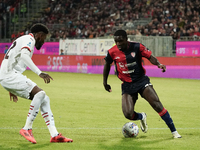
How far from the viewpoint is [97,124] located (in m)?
8.55

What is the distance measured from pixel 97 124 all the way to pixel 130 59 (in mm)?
2063

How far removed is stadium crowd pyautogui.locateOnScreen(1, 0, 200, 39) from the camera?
2650 centimetres

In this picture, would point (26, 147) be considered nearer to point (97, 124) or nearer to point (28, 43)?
point (28, 43)

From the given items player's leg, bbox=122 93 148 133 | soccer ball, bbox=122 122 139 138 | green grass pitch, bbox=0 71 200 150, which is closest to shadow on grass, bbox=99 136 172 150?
green grass pitch, bbox=0 71 200 150

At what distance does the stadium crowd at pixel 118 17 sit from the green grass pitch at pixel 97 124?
12369 mm

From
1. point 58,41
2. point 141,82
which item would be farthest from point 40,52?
point 141,82

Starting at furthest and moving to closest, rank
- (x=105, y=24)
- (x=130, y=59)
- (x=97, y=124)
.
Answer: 1. (x=105, y=24)
2. (x=97, y=124)
3. (x=130, y=59)

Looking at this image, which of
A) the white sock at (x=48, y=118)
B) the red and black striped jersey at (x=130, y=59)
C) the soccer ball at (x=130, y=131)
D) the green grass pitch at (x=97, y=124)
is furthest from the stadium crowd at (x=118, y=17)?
the white sock at (x=48, y=118)

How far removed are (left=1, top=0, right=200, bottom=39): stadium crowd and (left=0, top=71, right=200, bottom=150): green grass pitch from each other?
12369 millimetres

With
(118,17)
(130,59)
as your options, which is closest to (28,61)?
(130,59)

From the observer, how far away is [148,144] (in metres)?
6.54

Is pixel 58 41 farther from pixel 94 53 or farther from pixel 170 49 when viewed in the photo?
pixel 170 49

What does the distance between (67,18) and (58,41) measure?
6.17 metres

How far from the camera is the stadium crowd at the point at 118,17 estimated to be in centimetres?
2650
